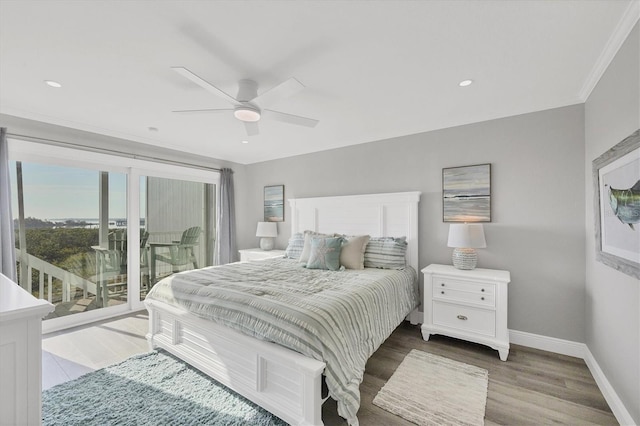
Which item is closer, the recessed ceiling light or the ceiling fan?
the ceiling fan

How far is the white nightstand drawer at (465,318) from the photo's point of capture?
105 inches

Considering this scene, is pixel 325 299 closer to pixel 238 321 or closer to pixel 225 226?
pixel 238 321

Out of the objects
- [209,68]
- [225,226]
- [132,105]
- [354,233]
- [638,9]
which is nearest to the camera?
[638,9]

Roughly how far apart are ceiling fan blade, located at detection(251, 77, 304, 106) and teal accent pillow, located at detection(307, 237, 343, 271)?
1.70m

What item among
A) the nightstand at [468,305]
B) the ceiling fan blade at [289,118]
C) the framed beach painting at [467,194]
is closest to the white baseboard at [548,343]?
the nightstand at [468,305]

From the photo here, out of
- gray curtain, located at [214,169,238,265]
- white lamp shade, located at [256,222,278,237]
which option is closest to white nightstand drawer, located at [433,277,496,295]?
white lamp shade, located at [256,222,278,237]

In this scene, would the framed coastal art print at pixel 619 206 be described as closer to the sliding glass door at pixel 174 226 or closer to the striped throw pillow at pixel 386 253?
the striped throw pillow at pixel 386 253

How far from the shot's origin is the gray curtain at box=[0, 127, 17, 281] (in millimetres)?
2797

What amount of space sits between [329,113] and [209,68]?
133 centimetres

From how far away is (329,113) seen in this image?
305 cm

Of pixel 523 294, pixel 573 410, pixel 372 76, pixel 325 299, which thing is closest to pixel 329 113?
pixel 372 76

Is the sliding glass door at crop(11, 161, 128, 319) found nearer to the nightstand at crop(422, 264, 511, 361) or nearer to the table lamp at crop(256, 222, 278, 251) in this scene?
the table lamp at crop(256, 222, 278, 251)

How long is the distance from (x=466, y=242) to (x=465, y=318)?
756 millimetres

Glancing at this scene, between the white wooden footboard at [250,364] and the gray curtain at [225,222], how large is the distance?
7.57ft
